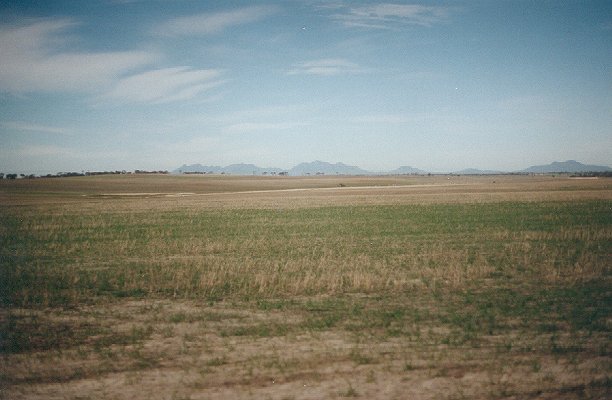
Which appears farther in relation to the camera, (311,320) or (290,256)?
(290,256)

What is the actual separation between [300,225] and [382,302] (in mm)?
19108

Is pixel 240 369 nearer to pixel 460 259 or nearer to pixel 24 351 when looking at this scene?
pixel 24 351

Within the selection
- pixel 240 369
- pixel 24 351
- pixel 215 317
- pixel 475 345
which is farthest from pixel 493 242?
pixel 24 351

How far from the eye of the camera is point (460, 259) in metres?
16.2

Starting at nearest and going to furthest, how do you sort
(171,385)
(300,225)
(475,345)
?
(171,385) < (475,345) < (300,225)

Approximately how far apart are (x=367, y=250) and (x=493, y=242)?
6.86 meters

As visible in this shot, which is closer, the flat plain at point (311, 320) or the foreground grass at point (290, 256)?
the flat plain at point (311, 320)

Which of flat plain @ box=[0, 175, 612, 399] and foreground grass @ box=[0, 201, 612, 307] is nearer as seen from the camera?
flat plain @ box=[0, 175, 612, 399]

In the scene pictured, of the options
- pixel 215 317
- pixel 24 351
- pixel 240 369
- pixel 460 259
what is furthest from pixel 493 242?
pixel 24 351

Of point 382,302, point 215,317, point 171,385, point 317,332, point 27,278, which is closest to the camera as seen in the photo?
point 171,385

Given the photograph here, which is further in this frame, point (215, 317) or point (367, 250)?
point (367, 250)

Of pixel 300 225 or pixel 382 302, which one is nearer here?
pixel 382 302

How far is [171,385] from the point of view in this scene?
6.37 m

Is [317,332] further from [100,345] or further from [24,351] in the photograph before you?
[24,351]
